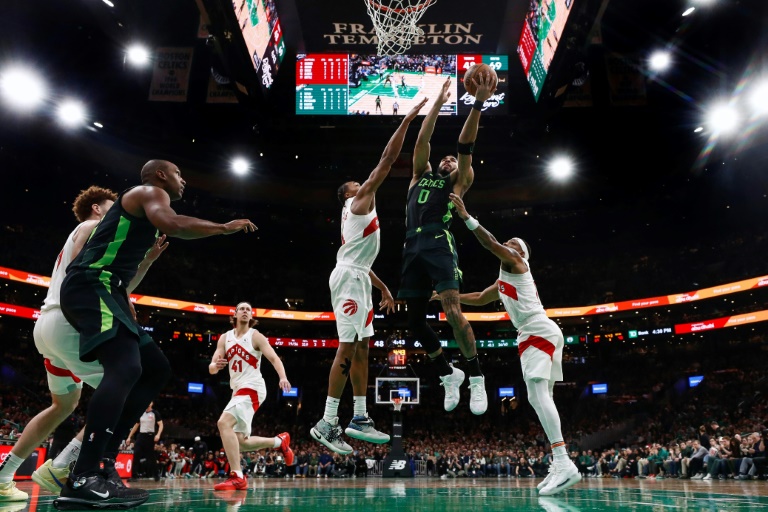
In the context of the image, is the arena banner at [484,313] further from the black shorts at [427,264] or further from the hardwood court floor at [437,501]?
the hardwood court floor at [437,501]

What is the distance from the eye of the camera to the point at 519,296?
6766mm

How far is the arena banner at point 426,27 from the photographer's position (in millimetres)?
15211

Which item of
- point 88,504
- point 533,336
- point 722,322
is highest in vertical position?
point 722,322

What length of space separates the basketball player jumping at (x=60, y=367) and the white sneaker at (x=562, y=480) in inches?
148

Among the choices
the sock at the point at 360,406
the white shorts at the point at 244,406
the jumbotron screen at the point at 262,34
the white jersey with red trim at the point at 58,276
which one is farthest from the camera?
the jumbotron screen at the point at 262,34

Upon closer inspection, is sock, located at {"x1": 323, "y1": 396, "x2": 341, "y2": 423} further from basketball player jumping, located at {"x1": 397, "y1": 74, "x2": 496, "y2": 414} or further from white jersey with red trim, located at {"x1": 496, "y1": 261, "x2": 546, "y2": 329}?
white jersey with red trim, located at {"x1": 496, "y1": 261, "x2": 546, "y2": 329}

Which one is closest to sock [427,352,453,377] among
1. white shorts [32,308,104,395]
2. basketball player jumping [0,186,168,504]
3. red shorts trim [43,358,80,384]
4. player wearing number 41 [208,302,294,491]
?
player wearing number 41 [208,302,294,491]

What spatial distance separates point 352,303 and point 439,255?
112 centimetres

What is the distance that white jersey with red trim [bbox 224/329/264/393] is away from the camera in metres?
8.18

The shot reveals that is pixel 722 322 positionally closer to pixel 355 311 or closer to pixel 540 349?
pixel 540 349

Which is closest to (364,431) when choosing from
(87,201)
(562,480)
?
(562,480)

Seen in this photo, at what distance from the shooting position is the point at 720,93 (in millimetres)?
21391

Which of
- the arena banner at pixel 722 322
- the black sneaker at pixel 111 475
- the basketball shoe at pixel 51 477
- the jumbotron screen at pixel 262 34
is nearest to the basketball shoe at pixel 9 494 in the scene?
the basketball shoe at pixel 51 477

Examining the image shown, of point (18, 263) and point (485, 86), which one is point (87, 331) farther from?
point (18, 263)
